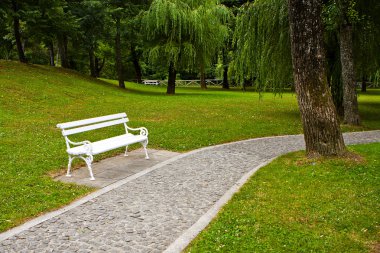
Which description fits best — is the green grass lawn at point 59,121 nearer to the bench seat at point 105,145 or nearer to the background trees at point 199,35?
the bench seat at point 105,145

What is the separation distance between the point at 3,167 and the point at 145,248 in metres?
5.25

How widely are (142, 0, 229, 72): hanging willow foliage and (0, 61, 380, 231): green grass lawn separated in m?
5.18

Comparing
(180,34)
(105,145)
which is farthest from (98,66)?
(105,145)

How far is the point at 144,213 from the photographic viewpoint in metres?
6.24

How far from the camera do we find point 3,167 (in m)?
8.78

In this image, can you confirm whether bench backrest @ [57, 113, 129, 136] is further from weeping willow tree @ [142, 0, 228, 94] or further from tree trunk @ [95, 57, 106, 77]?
tree trunk @ [95, 57, 106, 77]

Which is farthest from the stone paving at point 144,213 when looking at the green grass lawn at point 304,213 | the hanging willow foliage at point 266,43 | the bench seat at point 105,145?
the hanging willow foliage at point 266,43

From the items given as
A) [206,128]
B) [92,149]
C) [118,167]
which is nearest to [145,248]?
[92,149]

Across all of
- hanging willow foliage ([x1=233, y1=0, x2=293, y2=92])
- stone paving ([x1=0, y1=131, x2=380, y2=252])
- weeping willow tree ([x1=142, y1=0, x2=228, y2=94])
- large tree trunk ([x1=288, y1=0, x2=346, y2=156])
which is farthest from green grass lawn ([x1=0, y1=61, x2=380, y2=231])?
weeping willow tree ([x1=142, y1=0, x2=228, y2=94])

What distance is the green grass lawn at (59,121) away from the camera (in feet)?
23.9

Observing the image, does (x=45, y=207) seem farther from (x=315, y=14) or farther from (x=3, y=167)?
(x=315, y=14)

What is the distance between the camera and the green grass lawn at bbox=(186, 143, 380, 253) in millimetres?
4969

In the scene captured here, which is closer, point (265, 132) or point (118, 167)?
point (118, 167)

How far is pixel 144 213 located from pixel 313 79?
4.78 m
